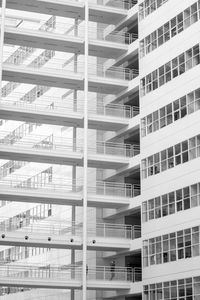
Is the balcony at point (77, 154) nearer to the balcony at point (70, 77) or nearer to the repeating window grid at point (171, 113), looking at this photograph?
the repeating window grid at point (171, 113)

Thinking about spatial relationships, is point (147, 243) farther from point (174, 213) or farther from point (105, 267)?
point (105, 267)

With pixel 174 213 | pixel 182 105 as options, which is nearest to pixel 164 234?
pixel 174 213

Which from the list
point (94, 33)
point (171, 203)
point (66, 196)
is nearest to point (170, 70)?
point (171, 203)

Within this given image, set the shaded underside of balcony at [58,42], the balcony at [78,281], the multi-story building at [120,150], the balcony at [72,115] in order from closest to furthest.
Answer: the multi-story building at [120,150]
the balcony at [78,281]
the balcony at [72,115]
the shaded underside of balcony at [58,42]

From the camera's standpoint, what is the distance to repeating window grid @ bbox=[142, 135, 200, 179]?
135ft

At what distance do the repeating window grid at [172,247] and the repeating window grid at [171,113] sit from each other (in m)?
7.98

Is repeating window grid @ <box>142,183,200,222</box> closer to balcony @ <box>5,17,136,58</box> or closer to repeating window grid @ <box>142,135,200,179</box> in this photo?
repeating window grid @ <box>142,135,200,179</box>

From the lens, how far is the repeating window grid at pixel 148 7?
47.8 metres

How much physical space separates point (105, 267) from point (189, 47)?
19273mm

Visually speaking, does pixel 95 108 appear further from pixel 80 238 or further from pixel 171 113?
pixel 80 238

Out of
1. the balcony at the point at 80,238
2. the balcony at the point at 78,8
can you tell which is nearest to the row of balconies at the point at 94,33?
the balcony at the point at 78,8

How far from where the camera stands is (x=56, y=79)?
163ft

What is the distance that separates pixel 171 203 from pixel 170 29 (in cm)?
1274

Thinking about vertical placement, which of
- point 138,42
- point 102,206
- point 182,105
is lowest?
point 102,206
